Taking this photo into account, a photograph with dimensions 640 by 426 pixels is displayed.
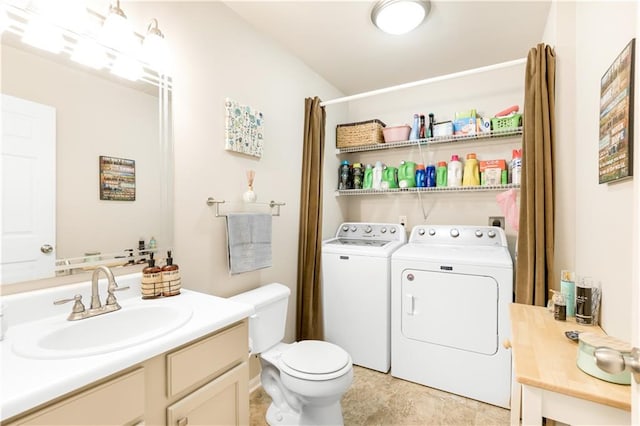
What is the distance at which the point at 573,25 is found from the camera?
5.22ft

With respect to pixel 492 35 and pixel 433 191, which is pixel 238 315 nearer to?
pixel 433 191

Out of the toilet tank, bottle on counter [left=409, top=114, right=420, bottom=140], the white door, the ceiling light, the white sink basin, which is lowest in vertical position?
the toilet tank

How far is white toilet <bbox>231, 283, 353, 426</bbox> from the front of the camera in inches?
59.1

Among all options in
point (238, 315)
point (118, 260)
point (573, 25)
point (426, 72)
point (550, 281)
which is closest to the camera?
point (238, 315)

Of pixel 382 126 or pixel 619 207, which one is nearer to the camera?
pixel 619 207

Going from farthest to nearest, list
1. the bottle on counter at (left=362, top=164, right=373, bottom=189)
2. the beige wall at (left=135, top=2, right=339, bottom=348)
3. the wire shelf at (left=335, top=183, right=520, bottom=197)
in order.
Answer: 1. the bottle on counter at (left=362, top=164, right=373, bottom=189)
2. the wire shelf at (left=335, top=183, right=520, bottom=197)
3. the beige wall at (left=135, top=2, right=339, bottom=348)

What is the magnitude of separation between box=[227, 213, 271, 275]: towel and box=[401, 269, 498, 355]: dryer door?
1.03m

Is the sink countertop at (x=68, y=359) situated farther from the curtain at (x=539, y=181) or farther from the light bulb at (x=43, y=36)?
the curtain at (x=539, y=181)

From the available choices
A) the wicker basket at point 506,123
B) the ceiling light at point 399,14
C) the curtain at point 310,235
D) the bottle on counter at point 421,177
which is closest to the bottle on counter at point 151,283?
the curtain at point 310,235

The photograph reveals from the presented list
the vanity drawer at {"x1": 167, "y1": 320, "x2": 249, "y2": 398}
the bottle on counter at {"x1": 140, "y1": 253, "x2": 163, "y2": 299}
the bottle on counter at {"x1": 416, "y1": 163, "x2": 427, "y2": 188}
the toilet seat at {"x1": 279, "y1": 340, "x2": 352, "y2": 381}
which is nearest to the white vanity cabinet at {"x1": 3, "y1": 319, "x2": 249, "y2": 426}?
the vanity drawer at {"x1": 167, "y1": 320, "x2": 249, "y2": 398}

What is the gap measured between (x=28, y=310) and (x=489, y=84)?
3355mm

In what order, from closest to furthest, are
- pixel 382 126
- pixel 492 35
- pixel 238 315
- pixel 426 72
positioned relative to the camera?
pixel 238 315, pixel 492 35, pixel 426 72, pixel 382 126

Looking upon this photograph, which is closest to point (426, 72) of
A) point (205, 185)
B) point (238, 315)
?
point (205, 185)

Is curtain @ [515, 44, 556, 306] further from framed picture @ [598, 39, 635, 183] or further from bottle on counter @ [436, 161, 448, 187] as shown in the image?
bottle on counter @ [436, 161, 448, 187]
